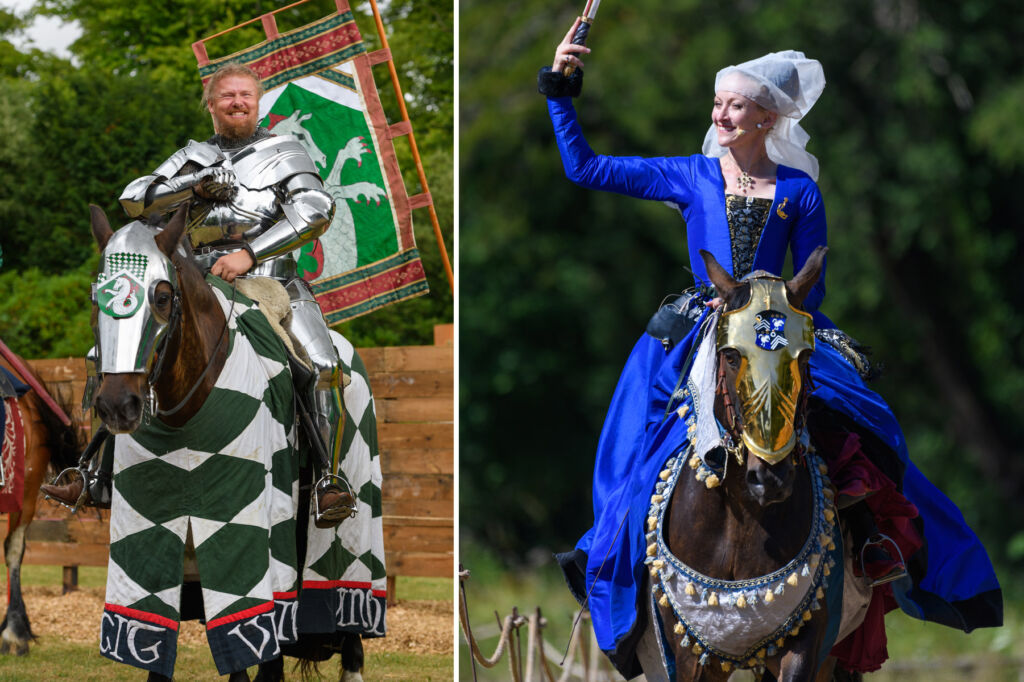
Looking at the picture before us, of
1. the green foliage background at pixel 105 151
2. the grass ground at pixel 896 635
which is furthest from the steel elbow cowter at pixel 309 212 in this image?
the green foliage background at pixel 105 151

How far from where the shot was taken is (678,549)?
4.18 m

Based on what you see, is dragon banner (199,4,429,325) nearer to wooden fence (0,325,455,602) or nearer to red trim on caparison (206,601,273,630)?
wooden fence (0,325,455,602)

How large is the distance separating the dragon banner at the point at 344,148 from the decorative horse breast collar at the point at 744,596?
4.12 m

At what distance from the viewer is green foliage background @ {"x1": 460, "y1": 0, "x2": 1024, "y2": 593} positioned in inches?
530

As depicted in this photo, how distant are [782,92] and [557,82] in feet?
2.61

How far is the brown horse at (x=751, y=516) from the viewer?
3857 millimetres

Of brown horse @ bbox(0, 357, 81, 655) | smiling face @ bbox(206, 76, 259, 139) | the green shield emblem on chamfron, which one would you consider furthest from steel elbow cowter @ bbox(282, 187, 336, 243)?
brown horse @ bbox(0, 357, 81, 655)

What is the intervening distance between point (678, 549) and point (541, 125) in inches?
417

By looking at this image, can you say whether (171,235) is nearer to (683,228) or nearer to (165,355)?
(165,355)

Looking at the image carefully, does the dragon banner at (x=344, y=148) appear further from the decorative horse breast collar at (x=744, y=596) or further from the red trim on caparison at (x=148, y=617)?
the decorative horse breast collar at (x=744, y=596)

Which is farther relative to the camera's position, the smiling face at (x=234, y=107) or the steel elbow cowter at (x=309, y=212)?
the smiling face at (x=234, y=107)

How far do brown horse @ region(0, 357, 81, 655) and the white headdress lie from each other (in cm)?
501

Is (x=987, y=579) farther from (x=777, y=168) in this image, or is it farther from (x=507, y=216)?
(x=507, y=216)

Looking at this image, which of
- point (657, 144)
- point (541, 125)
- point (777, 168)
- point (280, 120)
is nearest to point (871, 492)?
point (777, 168)
